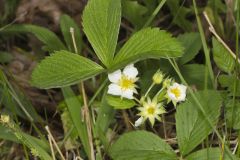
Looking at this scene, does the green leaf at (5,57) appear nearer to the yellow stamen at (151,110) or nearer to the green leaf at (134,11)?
the green leaf at (134,11)

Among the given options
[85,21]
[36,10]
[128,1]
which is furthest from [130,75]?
[36,10]

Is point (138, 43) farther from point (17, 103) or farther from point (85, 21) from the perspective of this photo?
point (17, 103)

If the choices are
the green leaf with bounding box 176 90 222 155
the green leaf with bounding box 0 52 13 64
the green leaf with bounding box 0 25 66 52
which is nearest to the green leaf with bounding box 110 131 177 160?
the green leaf with bounding box 176 90 222 155

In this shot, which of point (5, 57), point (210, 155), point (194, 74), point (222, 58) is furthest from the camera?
point (5, 57)

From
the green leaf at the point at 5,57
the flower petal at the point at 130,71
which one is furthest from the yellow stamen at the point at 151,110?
the green leaf at the point at 5,57

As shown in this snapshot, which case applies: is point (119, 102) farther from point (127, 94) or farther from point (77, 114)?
point (77, 114)

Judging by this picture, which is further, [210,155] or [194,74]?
[194,74]

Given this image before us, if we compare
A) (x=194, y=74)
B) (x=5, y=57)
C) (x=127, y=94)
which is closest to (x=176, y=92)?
(x=127, y=94)
